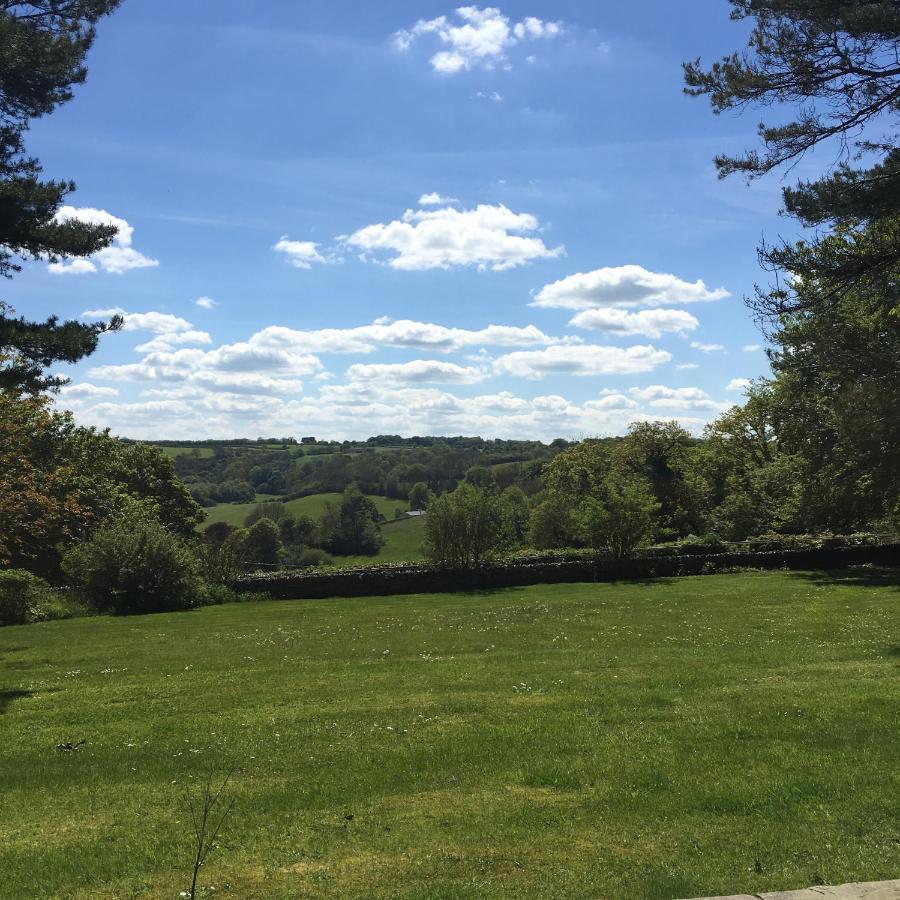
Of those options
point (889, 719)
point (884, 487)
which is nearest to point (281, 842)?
point (889, 719)

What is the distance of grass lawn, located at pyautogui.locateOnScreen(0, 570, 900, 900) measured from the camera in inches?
204

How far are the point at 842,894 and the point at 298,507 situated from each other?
106 metres

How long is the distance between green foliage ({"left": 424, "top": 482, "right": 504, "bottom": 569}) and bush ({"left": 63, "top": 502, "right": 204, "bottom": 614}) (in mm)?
10692

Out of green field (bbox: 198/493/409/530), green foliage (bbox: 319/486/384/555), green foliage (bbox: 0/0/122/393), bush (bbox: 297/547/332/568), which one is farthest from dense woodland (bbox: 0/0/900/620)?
green field (bbox: 198/493/409/530)

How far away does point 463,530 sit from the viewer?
33.5 meters

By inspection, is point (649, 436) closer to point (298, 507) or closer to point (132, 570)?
point (132, 570)

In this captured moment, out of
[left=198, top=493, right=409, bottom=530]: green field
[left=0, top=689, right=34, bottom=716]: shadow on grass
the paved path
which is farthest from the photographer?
[left=198, top=493, right=409, bottom=530]: green field

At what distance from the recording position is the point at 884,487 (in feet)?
86.2

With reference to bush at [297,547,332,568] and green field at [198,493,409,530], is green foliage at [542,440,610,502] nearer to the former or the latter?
bush at [297,547,332,568]

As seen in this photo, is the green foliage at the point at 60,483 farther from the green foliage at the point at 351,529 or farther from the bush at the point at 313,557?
the green foliage at the point at 351,529

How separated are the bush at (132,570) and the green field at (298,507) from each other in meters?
66.2

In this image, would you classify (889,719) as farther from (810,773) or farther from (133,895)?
(133,895)

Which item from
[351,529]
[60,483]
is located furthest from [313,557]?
[60,483]

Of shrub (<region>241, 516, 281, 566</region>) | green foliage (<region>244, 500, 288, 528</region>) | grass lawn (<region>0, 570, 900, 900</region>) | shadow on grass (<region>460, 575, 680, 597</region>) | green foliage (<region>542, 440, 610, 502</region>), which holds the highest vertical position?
green foliage (<region>542, 440, 610, 502</region>)
